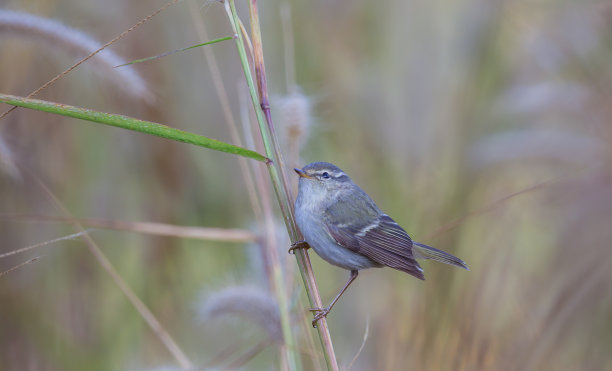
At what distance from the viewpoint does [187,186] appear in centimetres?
302

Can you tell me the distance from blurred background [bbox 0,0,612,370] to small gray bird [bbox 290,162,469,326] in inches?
5.7

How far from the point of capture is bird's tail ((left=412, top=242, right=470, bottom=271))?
2169 mm

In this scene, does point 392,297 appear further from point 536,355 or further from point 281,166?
point 281,166

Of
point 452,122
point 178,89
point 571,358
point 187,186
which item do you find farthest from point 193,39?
point 571,358

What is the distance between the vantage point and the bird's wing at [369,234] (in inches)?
82.2

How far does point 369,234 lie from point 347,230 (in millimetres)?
102

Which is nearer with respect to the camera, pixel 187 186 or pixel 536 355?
pixel 536 355

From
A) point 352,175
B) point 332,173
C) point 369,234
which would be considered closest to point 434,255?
point 369,234

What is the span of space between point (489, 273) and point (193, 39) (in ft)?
6.19

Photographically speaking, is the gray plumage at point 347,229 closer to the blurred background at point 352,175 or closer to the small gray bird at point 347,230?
the small gray bird at point 347,230

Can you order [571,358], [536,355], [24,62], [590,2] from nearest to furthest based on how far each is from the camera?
1. [536,355]
2. [571,358]
3. [24,62]
4. [590,2]

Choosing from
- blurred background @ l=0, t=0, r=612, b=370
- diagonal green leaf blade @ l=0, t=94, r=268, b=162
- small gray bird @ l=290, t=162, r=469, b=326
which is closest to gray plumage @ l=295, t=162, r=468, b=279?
small gray bird @ l=290, t=162, r=469, b=326

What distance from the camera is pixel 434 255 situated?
7.33ft

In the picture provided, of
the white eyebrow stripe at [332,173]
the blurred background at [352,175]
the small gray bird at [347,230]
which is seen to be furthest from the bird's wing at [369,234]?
the blurred background at [352,175]
